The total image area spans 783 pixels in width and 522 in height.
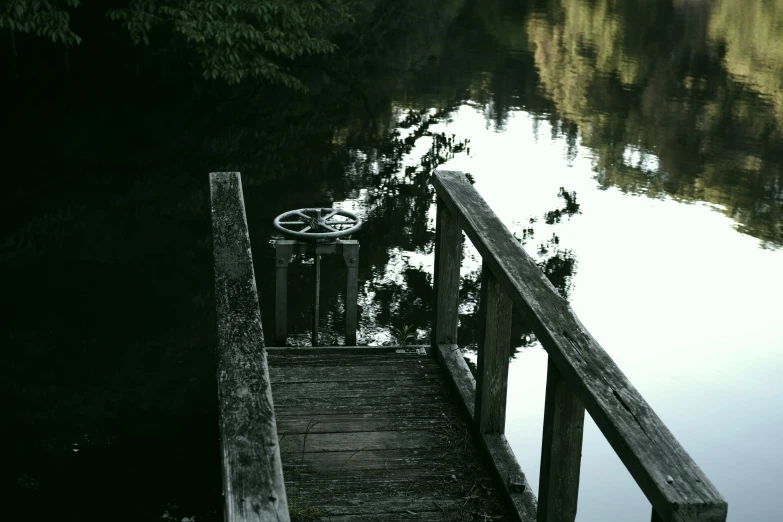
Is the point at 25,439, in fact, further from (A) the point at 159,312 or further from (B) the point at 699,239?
(B) the point at 699,239

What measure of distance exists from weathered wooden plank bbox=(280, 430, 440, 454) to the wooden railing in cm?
27

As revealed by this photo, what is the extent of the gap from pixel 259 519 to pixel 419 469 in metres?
1.97

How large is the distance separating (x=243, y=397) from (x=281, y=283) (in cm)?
350

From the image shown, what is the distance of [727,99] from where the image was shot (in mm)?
19016

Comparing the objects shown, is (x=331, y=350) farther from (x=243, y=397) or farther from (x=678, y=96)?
(x=678, y=96)

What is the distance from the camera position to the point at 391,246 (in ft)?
33.1

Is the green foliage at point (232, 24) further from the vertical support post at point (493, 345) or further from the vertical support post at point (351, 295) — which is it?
the vertical support post at point (493, 345)

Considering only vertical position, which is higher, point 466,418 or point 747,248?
point 466,418

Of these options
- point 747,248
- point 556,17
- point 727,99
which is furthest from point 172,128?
point 556,17

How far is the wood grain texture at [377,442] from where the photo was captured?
336cm

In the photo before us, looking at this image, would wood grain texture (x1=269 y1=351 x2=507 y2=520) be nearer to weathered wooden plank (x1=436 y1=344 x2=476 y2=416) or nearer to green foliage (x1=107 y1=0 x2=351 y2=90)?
weathered wooden plank (x1=436 y1=344 x2=476 y2=416)

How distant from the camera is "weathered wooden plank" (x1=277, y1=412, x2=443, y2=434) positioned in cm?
392

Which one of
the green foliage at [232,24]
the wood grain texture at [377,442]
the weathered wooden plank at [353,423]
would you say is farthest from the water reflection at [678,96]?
the weathered wooden plank at [353,423]

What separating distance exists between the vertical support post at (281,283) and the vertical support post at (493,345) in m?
2.12
